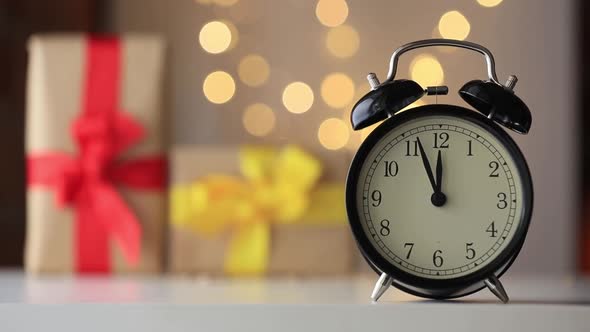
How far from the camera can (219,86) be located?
5.01 ft

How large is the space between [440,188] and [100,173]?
0.63m

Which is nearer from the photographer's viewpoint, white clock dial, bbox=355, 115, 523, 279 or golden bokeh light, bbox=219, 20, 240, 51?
white clock dial, bbox=355, 115, 523, 279

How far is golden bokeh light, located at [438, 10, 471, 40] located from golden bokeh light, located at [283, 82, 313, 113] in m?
0.28

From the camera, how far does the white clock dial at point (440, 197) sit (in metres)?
0.72

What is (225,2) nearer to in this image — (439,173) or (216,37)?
(216,37)

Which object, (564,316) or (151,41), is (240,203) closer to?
(151,41)

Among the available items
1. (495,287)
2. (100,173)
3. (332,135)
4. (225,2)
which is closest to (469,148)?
(495,287)

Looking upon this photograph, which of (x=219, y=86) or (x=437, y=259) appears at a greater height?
(x=219, y=86)

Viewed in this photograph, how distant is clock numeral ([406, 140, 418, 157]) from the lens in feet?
2.41

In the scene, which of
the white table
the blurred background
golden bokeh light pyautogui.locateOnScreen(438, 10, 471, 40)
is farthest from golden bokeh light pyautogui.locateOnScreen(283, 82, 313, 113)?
the white table

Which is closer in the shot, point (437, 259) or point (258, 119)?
point (437, 259)

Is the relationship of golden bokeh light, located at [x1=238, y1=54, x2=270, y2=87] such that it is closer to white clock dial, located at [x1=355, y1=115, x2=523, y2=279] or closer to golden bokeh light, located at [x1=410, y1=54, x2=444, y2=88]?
golden bokeh light, located at [x1=410, y1=54, x2=444, y2=88]

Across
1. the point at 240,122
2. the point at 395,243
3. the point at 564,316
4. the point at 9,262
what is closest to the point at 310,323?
the point at 395,243

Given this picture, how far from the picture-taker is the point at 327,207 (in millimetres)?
Result: 1154
